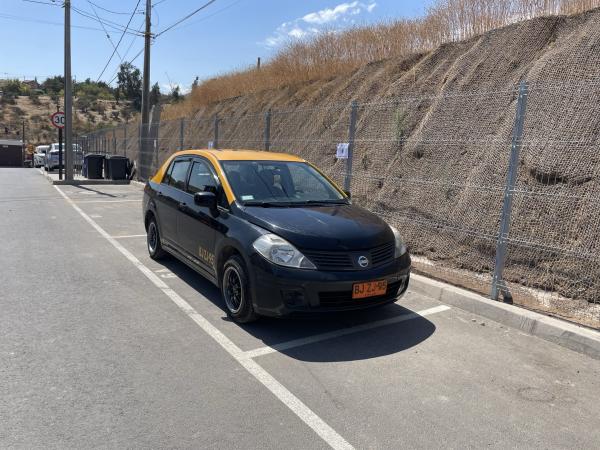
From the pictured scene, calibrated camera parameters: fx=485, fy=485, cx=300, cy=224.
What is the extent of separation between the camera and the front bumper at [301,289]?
13.5ft

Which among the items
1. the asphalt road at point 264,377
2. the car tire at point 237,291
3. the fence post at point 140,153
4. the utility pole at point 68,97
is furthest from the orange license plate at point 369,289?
the utility pole at point 68,97

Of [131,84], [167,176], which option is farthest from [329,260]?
[131,84]

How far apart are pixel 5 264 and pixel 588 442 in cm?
684

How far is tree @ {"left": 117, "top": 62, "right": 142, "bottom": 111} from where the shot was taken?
257ft

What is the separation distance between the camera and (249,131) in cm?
1822

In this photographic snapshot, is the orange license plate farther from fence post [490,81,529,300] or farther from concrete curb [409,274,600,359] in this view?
fence post [490,81,529,300]

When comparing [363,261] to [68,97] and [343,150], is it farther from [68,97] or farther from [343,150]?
[68,97]

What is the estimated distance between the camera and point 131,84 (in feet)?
265

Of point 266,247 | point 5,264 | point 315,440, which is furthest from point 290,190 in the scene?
point 5,264

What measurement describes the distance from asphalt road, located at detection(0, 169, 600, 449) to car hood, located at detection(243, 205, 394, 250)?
0.87m

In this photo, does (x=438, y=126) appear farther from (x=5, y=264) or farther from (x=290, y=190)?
(x=5, y=264)

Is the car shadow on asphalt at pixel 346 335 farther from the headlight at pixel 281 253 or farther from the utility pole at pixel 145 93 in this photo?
the utility pole at pixel 145 93

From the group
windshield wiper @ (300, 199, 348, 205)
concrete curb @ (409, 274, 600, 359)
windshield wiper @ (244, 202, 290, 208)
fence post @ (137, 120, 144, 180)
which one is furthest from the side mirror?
fence post @ (137, 120, 144, 180)

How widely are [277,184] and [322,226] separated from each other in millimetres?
1180
